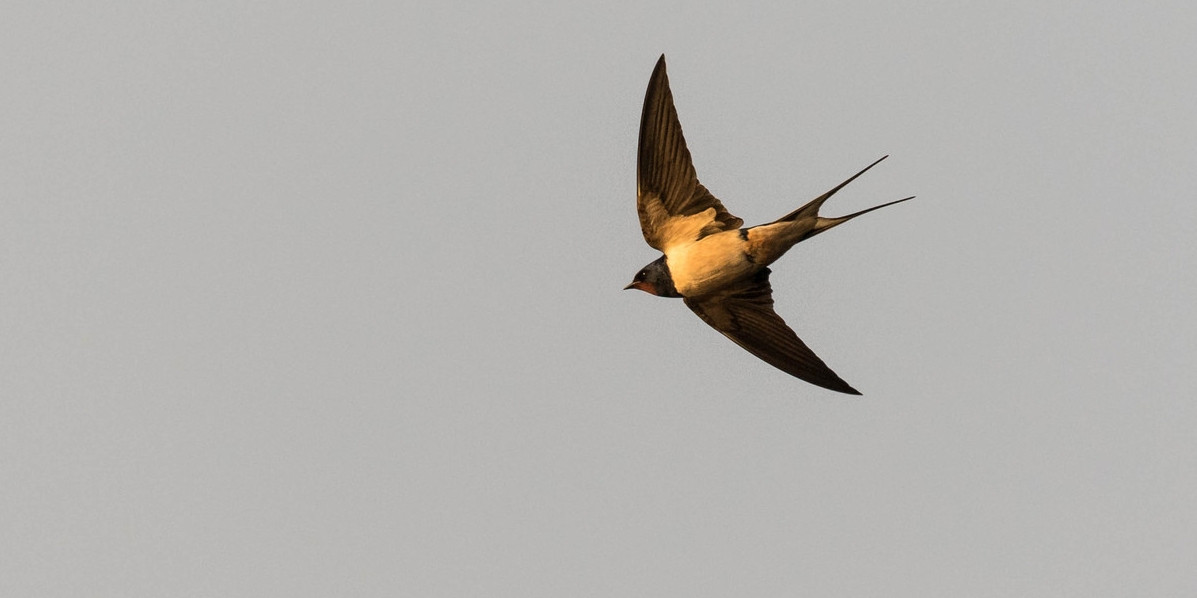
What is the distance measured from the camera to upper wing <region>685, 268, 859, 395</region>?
891 centimetres

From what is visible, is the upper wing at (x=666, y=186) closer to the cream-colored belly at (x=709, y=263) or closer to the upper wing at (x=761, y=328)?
the cream-colored belly at (x=709, y=263)

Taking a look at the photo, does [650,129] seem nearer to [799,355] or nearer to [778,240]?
[778,240]

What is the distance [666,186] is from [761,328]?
1.30m

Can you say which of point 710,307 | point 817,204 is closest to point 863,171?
point 817,204

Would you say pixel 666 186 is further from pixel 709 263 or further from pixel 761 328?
pixel 761 328

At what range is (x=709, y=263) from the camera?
852cm

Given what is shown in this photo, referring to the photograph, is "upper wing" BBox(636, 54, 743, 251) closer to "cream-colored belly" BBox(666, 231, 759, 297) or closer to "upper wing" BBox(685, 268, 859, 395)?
"cream-colored belly" BBox(666, 231, 759, 297)

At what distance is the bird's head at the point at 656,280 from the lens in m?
8.70

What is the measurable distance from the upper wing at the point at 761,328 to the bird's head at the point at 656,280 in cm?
21

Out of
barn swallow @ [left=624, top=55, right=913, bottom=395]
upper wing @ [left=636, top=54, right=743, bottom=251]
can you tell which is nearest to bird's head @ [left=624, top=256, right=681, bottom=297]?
barn swallow @ [left=624, top=55, right=913, bottom=395]

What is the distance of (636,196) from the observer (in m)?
8.55

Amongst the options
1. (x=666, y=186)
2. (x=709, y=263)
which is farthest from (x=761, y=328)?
(x=666, y=186)

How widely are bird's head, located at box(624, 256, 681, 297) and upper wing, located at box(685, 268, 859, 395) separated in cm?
21

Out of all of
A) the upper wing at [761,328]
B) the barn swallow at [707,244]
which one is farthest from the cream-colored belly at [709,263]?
the upper wing at [761,328]
